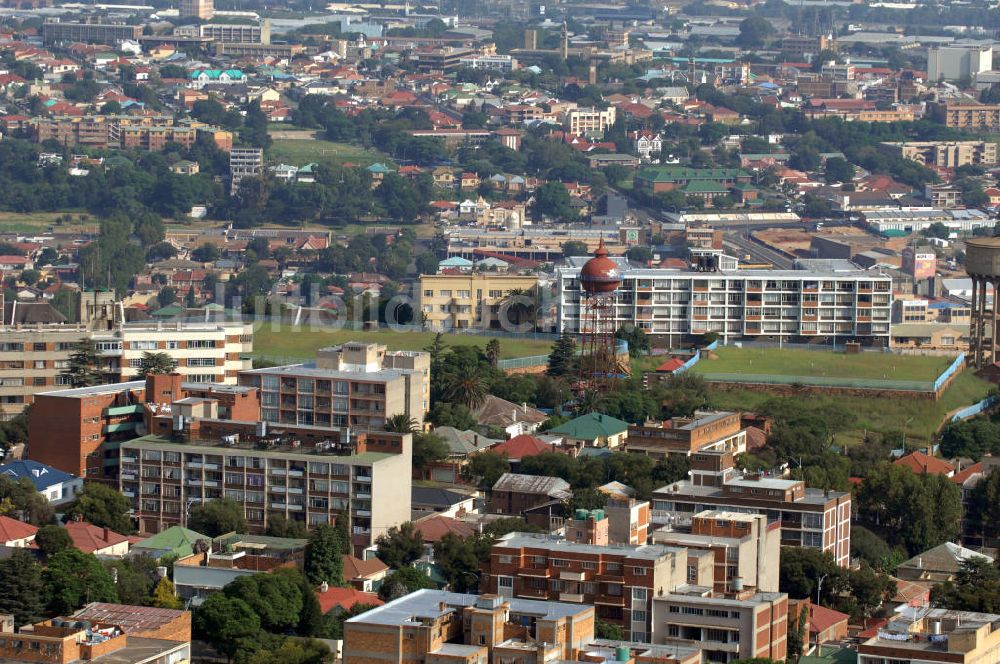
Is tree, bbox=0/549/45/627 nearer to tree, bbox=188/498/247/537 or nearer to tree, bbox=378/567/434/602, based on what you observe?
tree, bbox=378/567/434/602

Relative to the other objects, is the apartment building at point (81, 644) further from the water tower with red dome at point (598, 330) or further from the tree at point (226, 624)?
the water tower with red dome at point (598, 330)

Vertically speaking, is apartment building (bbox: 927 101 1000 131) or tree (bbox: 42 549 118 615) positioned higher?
apartment building (bbox: 927 101 1000 131)

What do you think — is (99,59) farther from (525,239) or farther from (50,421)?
(50,421)

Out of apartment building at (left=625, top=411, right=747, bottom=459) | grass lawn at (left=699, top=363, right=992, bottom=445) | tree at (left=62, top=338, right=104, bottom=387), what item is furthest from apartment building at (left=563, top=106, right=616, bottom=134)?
apartment building at (left=625, top=411, right=747, bottom=459)

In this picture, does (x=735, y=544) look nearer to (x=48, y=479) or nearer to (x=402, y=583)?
(x=402, y=583)

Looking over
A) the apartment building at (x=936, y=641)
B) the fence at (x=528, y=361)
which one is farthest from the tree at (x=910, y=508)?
the fence at (x=528, y=361)

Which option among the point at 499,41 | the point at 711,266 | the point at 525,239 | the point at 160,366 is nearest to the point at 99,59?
the point at 499,41
